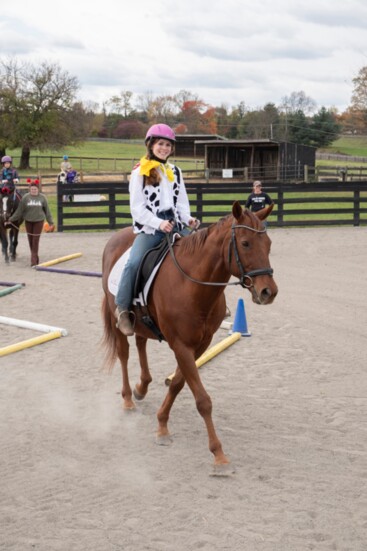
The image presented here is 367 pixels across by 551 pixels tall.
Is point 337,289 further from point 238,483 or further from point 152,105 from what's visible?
point 152,105

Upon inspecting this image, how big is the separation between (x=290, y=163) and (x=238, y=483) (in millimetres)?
40770

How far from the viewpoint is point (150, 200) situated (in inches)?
220

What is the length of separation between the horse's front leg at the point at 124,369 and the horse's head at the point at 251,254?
1.98m

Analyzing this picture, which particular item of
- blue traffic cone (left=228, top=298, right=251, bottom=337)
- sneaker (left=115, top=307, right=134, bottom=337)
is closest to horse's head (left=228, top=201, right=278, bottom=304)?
sneaker (left=115, top=307, right=134, bottom=337)

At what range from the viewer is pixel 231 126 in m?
85.6

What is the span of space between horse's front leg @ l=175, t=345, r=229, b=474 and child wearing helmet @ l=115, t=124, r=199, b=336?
86cm

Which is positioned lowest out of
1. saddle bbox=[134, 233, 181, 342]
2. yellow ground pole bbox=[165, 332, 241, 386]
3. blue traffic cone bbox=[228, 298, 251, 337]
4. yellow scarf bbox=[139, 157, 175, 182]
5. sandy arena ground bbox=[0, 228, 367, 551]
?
sandy arena ground bbox=[0, 228, 367, 551]

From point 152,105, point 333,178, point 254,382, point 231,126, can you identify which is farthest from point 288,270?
A: point 152,105

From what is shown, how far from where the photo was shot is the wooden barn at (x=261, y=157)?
140 ft

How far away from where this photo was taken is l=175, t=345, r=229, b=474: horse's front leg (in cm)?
484

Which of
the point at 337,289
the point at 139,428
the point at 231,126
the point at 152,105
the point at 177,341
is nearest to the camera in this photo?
the point at 177,341

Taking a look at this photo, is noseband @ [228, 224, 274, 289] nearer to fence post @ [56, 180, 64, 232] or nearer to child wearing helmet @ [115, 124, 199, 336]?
child wearing helmet @ [115, 124, 199, 336]

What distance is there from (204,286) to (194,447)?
4.40 ft

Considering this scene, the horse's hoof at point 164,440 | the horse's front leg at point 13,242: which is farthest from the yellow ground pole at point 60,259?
the horse's hoof at point 164,440
